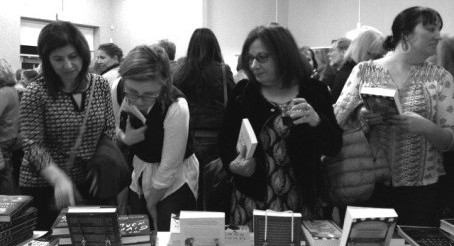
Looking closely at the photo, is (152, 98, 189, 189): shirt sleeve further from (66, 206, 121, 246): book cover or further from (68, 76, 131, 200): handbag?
(66, 206, 121, 246): book cover

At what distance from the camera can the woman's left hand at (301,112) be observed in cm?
182

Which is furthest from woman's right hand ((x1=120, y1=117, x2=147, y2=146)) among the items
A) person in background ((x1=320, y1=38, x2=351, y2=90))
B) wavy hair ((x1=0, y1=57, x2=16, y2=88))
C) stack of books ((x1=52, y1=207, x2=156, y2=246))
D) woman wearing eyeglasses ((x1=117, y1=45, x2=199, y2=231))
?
person in background ((x1=320, y1=38, x2=351, y2=90))

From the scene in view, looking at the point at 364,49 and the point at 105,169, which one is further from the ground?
the point at 364,49

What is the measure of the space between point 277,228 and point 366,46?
2007mm

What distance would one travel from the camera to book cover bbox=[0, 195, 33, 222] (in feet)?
5.47

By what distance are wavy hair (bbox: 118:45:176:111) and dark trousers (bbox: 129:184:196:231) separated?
42cm

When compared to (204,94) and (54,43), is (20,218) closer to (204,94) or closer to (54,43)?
(54,43)

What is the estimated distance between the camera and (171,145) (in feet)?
7.07

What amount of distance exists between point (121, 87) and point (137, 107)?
2.13 ft

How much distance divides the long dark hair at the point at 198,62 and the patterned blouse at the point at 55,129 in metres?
1.01

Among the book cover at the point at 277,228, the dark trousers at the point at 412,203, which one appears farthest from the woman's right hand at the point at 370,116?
the book cover at the point at 277,228

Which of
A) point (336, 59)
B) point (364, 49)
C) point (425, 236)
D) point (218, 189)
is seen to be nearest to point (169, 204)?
point (218, 189)

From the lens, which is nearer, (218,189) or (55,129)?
(55,129)

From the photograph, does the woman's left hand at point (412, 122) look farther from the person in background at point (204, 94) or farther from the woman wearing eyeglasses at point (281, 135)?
the person in background at point (204, 94)
